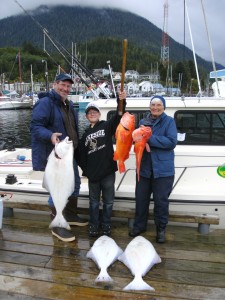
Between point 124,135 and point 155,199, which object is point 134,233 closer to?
point 155,199

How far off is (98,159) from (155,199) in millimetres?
809

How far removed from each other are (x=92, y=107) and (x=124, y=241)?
5.39 feet

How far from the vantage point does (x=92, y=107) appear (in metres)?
3.79

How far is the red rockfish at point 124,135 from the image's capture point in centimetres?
341

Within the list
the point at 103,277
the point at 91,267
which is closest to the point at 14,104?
the point at 91,267

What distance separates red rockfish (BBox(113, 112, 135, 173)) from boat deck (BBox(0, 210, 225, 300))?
108 cm

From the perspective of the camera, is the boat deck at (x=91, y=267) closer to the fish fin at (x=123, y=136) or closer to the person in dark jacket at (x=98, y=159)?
the person in dark jacket at (x=98, y=159)

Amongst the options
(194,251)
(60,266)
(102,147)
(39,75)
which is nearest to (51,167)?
(102,147)

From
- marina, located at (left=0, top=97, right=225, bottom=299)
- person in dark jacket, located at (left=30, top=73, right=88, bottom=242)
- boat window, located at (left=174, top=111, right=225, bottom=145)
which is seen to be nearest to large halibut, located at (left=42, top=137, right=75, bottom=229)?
person in dark jacket, located at (left=30, top=73, right=88, bottom=242)

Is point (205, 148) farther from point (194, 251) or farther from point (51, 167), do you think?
point (51, 167)

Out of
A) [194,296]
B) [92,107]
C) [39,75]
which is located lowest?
[194,296]

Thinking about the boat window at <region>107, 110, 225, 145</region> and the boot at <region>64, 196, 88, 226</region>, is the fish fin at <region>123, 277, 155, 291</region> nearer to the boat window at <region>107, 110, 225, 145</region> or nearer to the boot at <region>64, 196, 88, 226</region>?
the boot at <region>64, 196, 88, 226</region>

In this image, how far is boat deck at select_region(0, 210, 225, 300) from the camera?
2848mm

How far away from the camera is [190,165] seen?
461cm
